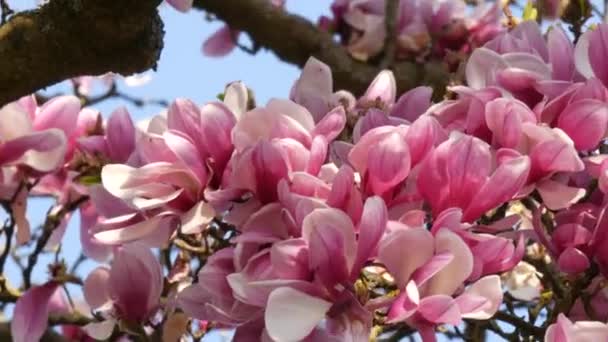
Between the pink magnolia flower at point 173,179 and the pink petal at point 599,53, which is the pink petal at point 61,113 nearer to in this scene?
the pink magnolia flower at point 173,179

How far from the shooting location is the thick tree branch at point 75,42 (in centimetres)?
108

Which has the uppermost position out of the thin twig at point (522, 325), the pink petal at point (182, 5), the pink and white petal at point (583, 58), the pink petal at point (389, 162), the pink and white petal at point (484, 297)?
the pink petal at point (182, 5)

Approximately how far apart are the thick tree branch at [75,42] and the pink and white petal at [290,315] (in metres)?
0.39

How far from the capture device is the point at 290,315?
82 cm

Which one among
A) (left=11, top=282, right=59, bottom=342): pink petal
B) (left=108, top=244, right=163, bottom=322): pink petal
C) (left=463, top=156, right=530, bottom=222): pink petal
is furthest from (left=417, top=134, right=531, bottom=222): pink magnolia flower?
(left=11, top=282, right=59, bottom=342): pink petal

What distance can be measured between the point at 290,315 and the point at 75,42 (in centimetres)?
46

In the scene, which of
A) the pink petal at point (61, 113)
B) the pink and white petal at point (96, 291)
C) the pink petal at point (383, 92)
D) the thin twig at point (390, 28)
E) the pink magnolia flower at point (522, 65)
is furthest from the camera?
the thin twig at point (390, 28)

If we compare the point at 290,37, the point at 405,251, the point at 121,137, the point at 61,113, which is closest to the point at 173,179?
the point at 405,251

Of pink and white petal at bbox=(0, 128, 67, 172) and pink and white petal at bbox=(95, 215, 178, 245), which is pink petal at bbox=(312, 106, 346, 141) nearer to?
pink and white petal at bbox=(95, 215, 178, 245)

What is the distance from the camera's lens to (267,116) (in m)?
0.98

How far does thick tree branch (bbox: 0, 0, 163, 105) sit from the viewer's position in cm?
108

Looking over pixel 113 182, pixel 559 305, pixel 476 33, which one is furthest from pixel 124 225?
pixel 476 33

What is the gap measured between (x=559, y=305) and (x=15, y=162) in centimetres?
80

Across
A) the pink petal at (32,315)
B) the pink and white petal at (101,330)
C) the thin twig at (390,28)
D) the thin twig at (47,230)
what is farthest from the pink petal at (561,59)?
the thin twig at (390,28)
